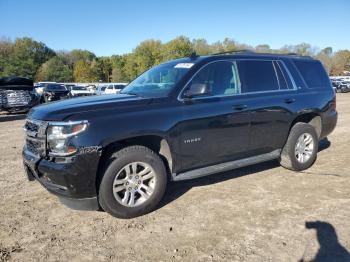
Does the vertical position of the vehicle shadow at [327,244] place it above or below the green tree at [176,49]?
below

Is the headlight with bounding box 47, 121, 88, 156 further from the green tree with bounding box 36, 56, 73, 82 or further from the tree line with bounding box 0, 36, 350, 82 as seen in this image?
the green tree with bounding box 36, 56, 73, 82

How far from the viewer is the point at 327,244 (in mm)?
3418

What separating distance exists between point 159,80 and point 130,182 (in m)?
1.66

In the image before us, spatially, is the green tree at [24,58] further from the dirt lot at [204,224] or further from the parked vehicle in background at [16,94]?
the dirt lot at [204,224]

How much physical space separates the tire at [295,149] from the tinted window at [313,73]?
2.65ft

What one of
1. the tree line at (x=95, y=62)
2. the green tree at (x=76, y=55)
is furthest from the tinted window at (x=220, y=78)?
the green tree at (x=76, y=55)

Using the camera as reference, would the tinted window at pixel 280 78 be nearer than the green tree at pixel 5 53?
Yes

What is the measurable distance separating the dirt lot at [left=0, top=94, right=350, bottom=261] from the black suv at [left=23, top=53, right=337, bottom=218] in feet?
1.10

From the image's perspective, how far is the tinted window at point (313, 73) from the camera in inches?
239

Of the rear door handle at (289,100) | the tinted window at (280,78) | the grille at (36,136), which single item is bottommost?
the grille at (36,136)

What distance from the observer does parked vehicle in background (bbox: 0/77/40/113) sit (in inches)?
651

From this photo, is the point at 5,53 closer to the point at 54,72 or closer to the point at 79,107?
the point at 54,72

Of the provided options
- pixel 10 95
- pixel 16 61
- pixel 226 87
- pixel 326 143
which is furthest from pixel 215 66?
pixel 16 61

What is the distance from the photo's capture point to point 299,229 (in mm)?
3744
